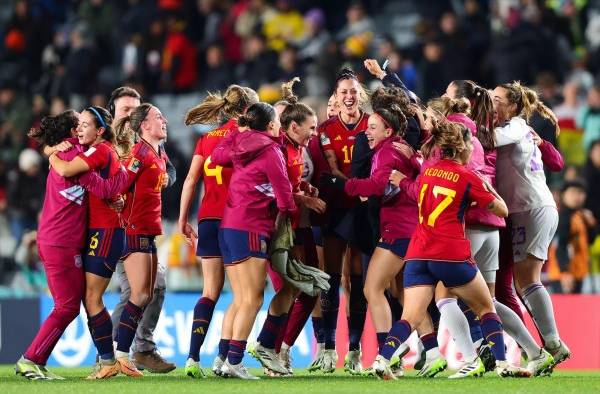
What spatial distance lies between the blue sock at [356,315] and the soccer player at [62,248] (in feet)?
6.63

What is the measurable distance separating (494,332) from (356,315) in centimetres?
140

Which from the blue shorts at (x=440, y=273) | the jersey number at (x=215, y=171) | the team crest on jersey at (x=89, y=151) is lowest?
the blue shorts at (x=440, y=273)

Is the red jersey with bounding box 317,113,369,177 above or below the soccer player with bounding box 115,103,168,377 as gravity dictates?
above

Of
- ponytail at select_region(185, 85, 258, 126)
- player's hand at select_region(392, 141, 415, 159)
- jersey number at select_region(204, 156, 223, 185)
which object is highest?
ponytail at select_region(185, 85, 258, 126)

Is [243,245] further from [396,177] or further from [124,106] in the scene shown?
[124,106]

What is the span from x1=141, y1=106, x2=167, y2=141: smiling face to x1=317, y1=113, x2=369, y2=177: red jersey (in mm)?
1241

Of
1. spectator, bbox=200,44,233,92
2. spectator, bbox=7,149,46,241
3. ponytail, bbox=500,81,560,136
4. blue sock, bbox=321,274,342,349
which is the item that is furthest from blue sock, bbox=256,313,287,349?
spectator, bbox=200,44,233,92

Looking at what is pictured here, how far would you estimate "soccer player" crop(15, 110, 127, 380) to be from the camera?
386 inches

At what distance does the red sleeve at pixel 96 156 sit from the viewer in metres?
9.79

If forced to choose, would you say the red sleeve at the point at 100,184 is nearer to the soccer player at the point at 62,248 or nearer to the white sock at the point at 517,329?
the soccer player at the point at 62,248

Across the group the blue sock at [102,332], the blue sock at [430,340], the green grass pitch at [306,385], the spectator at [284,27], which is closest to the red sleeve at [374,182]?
the blue sock at [430,340]

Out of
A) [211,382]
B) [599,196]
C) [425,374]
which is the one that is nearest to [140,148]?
[211,382]

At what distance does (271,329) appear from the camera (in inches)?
406

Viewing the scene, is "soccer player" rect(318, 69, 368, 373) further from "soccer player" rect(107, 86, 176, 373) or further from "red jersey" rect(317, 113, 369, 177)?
"soccer player" rect(107, 86, 176, 373)
